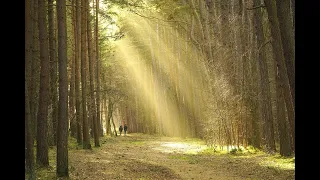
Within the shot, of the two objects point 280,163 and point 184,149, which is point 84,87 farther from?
point 280,163

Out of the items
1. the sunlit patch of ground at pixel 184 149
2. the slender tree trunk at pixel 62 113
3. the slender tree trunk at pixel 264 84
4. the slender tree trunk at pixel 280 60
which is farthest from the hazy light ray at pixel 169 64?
the slender tree trunk at pixel 62 113

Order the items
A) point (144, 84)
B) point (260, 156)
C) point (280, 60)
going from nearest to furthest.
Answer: point (280, 60) < point (260, 156) < point (144, 84)

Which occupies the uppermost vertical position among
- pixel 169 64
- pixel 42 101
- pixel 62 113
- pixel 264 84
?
pixel 169 64


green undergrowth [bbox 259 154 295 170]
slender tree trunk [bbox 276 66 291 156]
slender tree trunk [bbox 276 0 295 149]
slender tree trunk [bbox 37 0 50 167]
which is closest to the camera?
slender tree trunk [bbox 276 0 295 149]

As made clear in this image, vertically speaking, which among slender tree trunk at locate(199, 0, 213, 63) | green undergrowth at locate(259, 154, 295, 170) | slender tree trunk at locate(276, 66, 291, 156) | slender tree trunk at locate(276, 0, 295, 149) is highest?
slender tree trunk at locate(199, 0, 213, 63)

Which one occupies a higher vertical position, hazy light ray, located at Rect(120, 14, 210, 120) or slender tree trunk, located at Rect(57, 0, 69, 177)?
hazy light ray, located at Rect(120, 14, 210, 120)

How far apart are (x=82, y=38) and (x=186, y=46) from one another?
13.2 m

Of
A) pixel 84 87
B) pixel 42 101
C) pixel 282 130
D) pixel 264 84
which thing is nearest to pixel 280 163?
pixel 282 130

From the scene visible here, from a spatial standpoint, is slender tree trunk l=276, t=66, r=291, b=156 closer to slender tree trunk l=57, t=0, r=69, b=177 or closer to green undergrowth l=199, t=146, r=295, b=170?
green undergrowth l=199, t=146, r=295, b=170

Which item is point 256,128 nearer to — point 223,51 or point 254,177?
point 223,51

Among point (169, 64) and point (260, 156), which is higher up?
point (169, 64)

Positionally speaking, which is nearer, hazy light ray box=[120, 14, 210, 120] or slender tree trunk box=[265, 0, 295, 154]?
slender tree trunk box=[265, 0, 295, 154]

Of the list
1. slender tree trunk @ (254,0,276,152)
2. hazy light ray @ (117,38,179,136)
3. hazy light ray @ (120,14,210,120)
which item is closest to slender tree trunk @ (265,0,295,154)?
slender tree trunk @ (254,0,276,152)
